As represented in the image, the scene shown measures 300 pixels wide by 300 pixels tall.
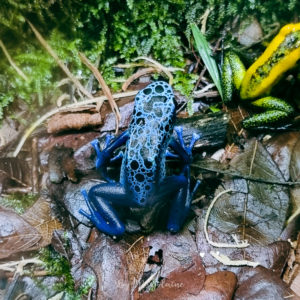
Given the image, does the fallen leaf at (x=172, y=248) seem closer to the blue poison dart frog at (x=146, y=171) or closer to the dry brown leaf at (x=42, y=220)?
the blue poison dart frog at (x=146, y=171)

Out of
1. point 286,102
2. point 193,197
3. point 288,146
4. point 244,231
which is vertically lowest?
point 244,231

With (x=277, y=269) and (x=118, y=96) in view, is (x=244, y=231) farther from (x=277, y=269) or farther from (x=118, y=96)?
(x=118, y=96)

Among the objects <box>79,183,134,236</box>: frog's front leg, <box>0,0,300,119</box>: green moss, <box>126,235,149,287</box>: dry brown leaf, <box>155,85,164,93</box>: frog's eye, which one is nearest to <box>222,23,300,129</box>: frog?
<box>0,0,300,119</box>: green moss

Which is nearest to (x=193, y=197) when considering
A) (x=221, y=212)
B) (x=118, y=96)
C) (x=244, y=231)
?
(x=221, y=212)

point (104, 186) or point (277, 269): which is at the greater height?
point (104, 186)

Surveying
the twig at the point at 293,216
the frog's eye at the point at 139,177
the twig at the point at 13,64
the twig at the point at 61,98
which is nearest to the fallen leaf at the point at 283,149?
the twig at the point at 293,216

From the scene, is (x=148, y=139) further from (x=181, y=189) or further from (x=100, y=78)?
(x=100, y=78)
